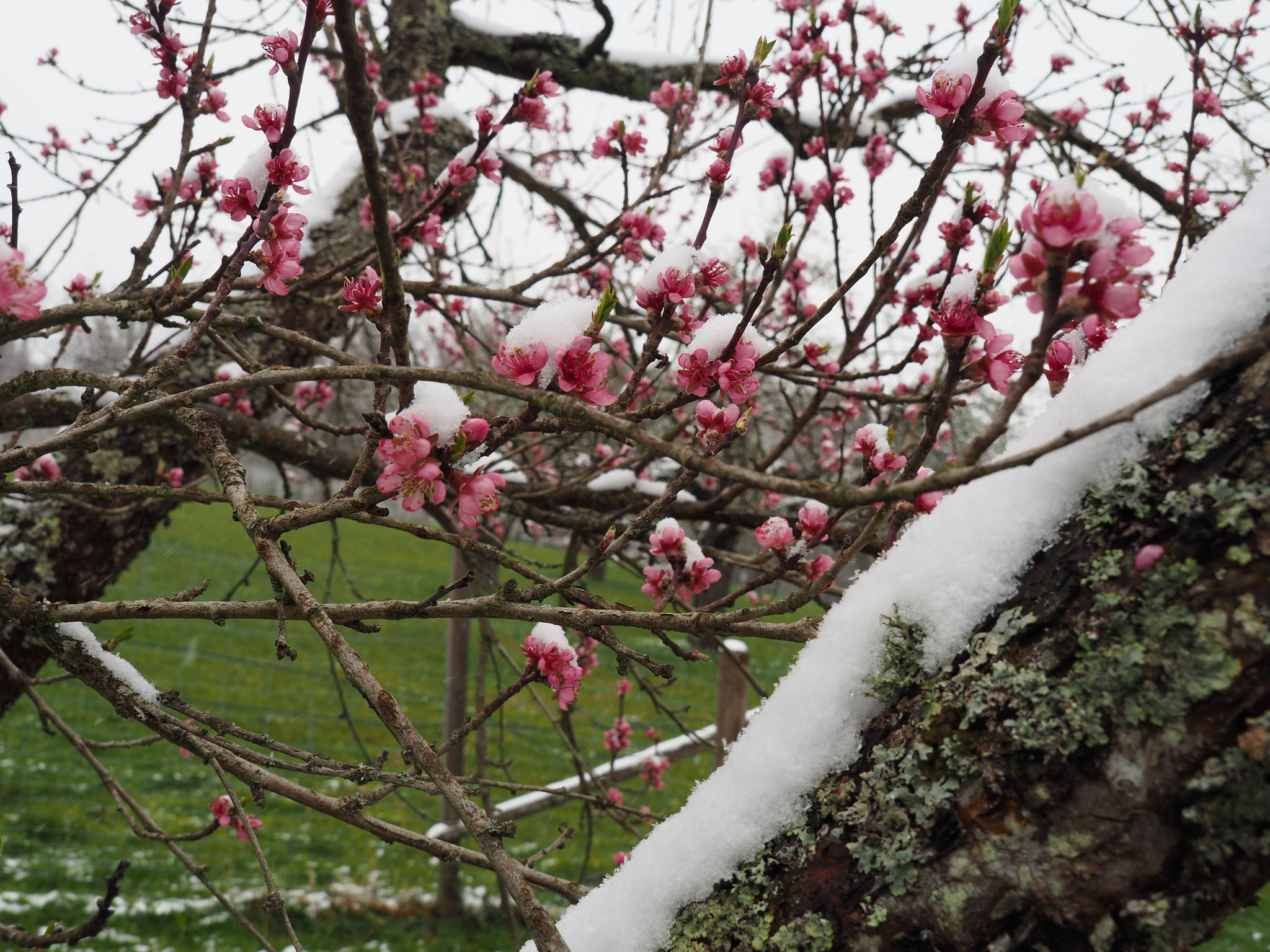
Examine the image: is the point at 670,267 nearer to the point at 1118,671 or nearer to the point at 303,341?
the point at 303,341

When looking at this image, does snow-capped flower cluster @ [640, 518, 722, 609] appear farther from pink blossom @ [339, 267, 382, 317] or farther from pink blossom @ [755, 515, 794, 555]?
pink blossom @ [339, 267, 382, 317]

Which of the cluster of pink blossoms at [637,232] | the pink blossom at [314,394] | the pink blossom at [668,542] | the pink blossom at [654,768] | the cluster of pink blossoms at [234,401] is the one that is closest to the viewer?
the pink blossom at [668,542]

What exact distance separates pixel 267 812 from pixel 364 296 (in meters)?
5.09

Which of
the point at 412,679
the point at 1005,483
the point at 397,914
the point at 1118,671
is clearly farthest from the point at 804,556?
the point at 412,679

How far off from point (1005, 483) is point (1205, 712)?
27 cm

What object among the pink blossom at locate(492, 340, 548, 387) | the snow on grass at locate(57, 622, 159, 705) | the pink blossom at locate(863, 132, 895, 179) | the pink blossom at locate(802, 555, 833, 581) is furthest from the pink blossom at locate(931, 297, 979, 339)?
the pink blossom at locate(863, 132, 895, 179)

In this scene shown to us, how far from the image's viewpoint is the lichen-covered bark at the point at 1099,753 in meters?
0.60

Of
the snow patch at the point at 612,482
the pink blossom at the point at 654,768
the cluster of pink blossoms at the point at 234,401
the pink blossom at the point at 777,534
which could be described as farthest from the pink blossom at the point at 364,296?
the pink blossom at the point at 654,768

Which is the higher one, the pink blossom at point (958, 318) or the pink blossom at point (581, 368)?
the pink blossom at point (581, 368)

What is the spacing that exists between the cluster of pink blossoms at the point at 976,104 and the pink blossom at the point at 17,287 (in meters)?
1.25

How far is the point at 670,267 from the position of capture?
1.18 metres

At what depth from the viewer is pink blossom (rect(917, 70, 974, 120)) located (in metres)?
1.12

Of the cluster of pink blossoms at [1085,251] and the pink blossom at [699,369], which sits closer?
the cluster of pink blossoms at [1085,251]

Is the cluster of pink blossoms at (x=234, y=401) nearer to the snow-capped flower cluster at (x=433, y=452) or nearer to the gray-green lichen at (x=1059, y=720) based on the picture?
the snow-capped flower cluster at (x=433, y=452)
